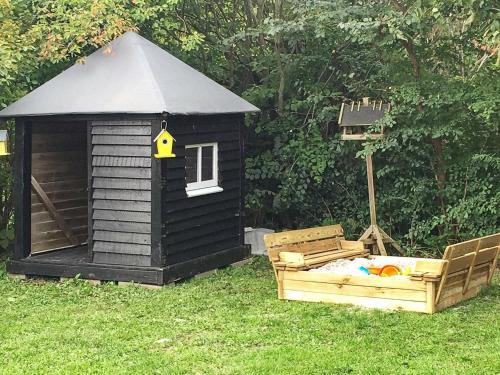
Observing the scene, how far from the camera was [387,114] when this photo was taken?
10.4m

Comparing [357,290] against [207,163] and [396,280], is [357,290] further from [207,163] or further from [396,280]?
[207,163]

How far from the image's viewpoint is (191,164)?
10125 mm

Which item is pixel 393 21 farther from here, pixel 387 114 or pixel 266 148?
pixel 266 148

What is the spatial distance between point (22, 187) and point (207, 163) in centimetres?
233

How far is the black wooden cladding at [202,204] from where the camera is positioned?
9438 millimetres

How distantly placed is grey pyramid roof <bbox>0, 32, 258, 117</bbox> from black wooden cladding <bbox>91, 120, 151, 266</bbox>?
0.28 meters

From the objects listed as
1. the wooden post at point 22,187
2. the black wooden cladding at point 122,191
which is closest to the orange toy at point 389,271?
the black wooden cladding at point 122,191

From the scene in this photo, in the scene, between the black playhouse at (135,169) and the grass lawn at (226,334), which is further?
the black playhouse at (135,169)

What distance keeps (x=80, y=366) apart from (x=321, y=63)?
7.67 m

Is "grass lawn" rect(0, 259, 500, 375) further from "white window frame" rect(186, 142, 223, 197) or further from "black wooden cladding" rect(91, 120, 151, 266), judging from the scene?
"white window frame" rect(186, 142, 223, 197)

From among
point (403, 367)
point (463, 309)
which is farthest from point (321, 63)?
point (403, 367)

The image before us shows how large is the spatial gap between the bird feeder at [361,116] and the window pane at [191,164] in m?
1.97

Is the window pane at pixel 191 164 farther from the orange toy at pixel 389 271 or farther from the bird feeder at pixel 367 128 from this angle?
the orange toy at pixel 389 271

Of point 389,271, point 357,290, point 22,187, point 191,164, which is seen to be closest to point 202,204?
point 191,164
